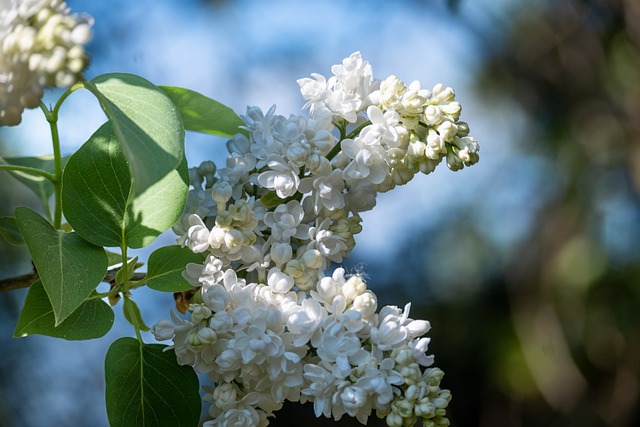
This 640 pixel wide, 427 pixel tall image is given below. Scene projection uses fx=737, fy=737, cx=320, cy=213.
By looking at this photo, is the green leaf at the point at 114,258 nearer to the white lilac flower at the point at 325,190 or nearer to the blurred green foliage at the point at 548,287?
the white lilac flower at the point at 325,190

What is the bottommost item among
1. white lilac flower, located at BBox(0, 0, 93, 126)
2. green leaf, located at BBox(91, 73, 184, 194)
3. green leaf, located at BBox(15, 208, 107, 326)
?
green leaf, located at BBox(15, 208, 107, 326)

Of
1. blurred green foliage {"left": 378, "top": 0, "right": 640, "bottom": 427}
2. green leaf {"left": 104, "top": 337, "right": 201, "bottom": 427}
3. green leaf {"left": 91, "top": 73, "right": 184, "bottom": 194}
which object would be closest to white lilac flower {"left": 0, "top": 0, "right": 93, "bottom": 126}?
green leaf {"left": 91, "top": 73, "right": 184, "bottom": 194}

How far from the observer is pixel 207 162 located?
32 centimetres

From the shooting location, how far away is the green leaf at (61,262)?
27cm

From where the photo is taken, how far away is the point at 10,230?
1.18ft

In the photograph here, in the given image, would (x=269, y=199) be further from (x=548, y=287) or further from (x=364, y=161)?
(x=548, y=287)

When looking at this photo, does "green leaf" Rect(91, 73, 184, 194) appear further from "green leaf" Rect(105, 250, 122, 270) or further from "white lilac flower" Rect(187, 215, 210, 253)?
"green leaf" Rect(105, 250, 122, 270)

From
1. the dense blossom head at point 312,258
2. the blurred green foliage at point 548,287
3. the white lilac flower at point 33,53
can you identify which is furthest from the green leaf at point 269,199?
the blurred green foliage at point 548,287

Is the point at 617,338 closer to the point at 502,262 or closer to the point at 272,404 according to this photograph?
the point at 502,262

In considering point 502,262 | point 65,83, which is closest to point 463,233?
point 502,262

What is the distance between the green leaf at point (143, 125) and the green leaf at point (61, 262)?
0.19 feet

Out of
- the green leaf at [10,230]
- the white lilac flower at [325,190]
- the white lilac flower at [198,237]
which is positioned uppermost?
the white lilac flower at [325,190]

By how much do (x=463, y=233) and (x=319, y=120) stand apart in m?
1.39

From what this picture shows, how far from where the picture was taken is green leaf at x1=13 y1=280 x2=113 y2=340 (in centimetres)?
30
